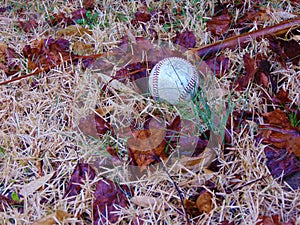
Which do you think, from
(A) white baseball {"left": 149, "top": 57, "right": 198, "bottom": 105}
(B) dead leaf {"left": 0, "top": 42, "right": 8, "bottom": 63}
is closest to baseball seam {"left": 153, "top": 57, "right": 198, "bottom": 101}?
(A) white baseball {"left": 149, "top": 57, "right": 198, "bottom": 105}

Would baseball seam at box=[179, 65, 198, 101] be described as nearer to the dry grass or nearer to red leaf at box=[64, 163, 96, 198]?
the dry grass

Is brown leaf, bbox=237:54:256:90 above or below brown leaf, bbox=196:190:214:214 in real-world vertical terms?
above

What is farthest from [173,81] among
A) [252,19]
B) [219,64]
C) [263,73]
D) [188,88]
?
[252,19]

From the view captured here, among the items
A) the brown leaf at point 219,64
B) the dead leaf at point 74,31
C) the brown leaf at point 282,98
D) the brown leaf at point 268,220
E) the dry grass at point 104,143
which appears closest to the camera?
the brown leaf at point 268,220

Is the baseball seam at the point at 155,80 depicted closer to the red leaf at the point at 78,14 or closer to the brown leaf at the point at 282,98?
the brown leaf at the point at 282,98

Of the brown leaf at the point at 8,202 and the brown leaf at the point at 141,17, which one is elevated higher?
the brown leaf at the point at 141,17

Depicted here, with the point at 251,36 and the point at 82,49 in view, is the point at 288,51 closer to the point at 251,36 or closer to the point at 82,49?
the point at 251,36

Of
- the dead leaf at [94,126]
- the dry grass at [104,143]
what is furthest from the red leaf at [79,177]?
the dead leaf at [94,126]

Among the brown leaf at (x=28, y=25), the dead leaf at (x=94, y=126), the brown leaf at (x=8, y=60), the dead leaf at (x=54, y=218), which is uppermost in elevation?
the brown leaf at (x=28, y=25)
